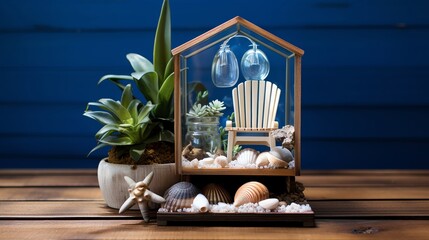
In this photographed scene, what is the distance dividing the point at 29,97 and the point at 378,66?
108 cm

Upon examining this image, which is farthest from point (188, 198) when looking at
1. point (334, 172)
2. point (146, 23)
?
point (146, 23)

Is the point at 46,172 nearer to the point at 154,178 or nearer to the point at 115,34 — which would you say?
the point at 115,34

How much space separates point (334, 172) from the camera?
4.85ft

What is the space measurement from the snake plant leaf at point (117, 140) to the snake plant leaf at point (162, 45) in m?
0.17

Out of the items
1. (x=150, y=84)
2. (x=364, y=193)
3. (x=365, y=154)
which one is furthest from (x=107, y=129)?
(x=365, y=154)

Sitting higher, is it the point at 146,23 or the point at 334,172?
the point at 146,23

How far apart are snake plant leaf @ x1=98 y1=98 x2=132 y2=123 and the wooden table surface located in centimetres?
19

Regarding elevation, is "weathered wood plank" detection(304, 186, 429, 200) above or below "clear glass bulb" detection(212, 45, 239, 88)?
below

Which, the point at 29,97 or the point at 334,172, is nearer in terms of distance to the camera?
the point at 334,172

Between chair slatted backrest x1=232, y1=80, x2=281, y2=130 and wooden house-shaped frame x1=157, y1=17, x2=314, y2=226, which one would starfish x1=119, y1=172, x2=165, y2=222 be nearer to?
wooden house-shaped frame x1=157, y1=17, x2=314, y2=226

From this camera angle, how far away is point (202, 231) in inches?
34.7

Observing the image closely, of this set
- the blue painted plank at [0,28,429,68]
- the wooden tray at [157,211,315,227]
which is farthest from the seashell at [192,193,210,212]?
the blue painted plank at [0,28,429,68]

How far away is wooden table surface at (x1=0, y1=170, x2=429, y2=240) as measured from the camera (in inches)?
33.9

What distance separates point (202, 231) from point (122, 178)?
0.73 ft
